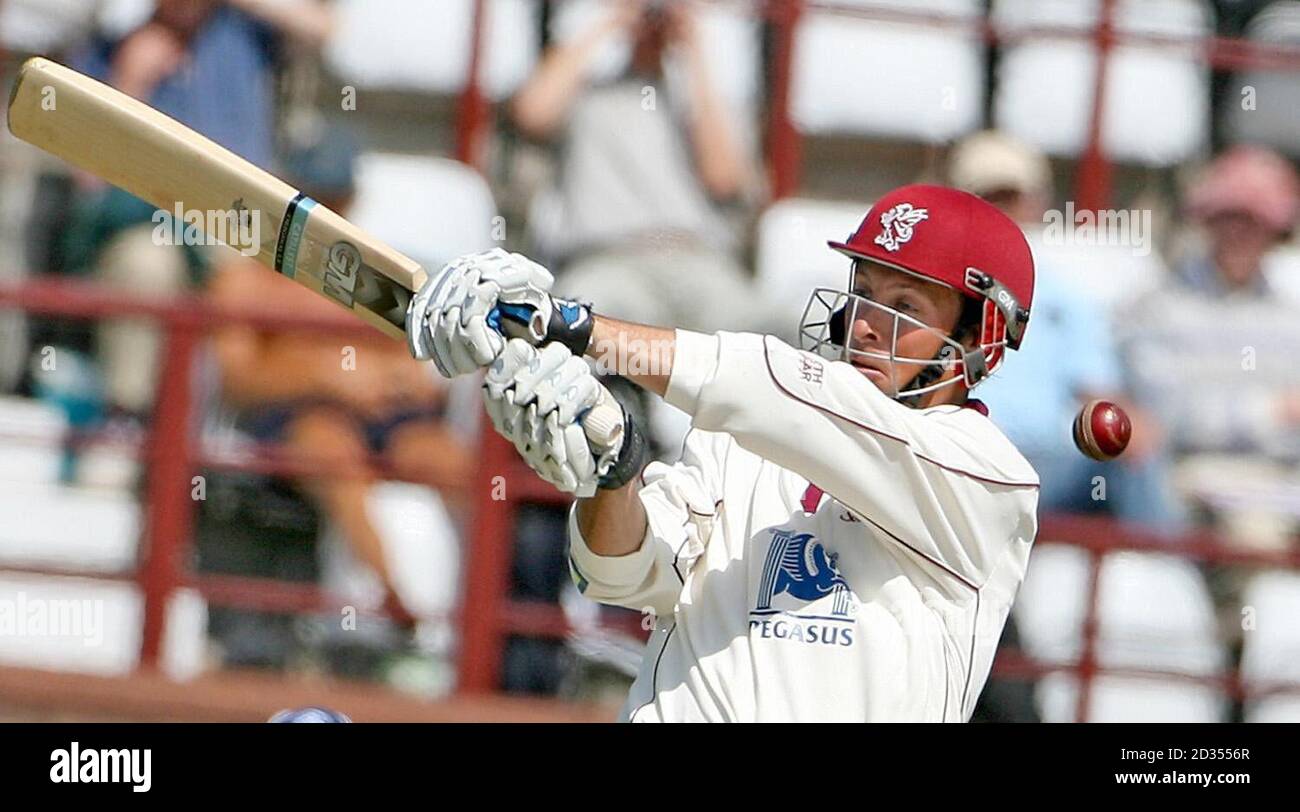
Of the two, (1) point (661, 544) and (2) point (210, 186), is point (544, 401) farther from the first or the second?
(2) point (210, 186)

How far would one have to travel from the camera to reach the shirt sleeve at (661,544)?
109 inches

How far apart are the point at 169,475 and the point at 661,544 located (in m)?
2.47

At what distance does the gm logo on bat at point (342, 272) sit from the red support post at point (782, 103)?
2.79 metres

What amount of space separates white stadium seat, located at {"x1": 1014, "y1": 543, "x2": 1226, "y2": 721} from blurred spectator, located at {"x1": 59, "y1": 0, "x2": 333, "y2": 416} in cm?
237

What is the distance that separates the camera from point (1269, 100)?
228 inches

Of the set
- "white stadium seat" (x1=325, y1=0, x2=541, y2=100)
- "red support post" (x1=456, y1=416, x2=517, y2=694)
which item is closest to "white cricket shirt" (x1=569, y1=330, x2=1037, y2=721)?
"red support post" (x1=456, y1=416, x2=517, y2=694)

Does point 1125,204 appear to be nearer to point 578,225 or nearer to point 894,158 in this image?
point 894,158

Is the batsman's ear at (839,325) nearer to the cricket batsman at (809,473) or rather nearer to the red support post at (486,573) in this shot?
the cricket batsman at (809,473)

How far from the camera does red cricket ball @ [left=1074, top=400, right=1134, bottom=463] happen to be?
279 centimetres

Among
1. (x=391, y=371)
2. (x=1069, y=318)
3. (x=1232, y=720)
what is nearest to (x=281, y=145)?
(x=391, y=371)

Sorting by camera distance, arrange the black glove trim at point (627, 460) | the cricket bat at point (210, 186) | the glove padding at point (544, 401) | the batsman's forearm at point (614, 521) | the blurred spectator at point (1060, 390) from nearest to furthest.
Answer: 1. the glove padding at point (544, 401)
2. the black glove trim at point (627, 460)
3. the batsman's forearm at point (614, 521)
4. the cricket bat at point (210, 186)
5. the blurred spectator at point (1060, 390)

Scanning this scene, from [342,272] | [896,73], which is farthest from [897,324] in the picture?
[896,73]
